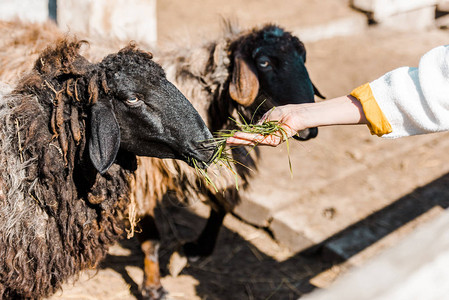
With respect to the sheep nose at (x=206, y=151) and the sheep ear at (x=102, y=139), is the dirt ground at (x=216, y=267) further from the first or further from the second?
the sheep nose at (x=206, y=151)

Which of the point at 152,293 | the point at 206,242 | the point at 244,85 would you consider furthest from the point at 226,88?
the point at 152,293

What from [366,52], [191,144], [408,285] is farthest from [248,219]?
[366,52]

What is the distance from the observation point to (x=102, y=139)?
2170mm

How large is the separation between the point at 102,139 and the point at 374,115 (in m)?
1.16

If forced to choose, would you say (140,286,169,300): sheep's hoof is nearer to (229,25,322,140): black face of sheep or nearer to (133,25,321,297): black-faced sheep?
(133,25,321,297): black-faced sheep

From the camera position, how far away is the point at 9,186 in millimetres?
2314

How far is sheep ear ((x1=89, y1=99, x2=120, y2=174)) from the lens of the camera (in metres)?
2.17

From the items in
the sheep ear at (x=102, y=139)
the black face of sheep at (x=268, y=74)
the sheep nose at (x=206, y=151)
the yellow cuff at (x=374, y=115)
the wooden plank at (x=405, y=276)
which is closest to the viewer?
the wooden plank at (x=405, y=276)

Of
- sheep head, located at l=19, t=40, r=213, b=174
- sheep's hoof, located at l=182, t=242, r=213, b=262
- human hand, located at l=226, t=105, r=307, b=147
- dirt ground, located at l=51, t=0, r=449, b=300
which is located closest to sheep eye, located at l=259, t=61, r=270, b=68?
dirt ground, located at l=51, t=0, r=449, b=300

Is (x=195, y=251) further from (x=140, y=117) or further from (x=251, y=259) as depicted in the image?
(x=140, y=117)

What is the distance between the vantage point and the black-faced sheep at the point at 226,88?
316 centimetres

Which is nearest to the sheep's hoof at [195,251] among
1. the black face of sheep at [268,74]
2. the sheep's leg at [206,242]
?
the sheep's leg at [206,242]

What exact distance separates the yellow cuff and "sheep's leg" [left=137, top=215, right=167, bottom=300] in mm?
1983

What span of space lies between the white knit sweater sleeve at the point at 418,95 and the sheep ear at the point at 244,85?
1.19m
